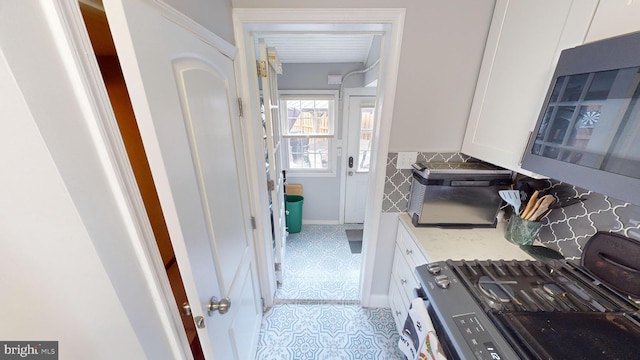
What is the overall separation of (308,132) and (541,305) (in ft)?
8.26

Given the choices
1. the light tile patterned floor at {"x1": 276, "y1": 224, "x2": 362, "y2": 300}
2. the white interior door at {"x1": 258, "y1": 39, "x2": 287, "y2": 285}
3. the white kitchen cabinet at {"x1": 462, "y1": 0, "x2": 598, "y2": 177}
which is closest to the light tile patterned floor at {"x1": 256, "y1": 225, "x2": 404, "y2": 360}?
the light tile patterned floor at {"x1": 276, "y1": 224, "x2": 362, "y2": 300}

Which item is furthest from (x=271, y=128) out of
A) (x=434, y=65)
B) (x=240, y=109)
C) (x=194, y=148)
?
(x=434, y=65)

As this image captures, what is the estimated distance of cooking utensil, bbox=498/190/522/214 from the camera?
42.8 inches

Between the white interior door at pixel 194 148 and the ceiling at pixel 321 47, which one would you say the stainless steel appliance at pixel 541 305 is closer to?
the white interior door at pixel 194 148

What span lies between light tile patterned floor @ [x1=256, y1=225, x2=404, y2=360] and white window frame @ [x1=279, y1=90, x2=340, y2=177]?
3.74ft

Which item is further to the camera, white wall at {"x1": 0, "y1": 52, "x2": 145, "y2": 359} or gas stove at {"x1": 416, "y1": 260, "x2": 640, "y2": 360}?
gas stove at {"x1": 416, "y1": 260, "x2": 640, "y2": 360}

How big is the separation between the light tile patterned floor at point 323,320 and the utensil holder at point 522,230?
1056 millimetres

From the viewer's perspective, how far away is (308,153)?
290cm

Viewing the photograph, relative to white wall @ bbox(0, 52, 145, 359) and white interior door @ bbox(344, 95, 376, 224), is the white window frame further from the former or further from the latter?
white wall @ bbox(0, 52, 145, 359)

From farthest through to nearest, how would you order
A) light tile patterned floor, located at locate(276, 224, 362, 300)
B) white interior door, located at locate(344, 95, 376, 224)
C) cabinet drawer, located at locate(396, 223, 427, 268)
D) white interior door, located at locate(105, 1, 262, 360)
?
white interior door, located at locate(344, 95, 376, 224), light tile patterned floor, located at locate(276, 224, 362, 300), cabinet drawer, located at locate(396, 223, 427, 268), white interior door, located at locate(105, 1, 262, 360)

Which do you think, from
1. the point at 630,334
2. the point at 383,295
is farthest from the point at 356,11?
the point at 383,295

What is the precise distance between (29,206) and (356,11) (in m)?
1.35

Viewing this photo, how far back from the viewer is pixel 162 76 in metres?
0.52

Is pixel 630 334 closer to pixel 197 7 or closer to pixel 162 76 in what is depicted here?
pixel 162 76
